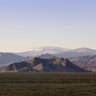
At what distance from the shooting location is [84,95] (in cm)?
6053

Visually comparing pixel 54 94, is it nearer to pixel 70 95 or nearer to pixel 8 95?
pixel 70 95

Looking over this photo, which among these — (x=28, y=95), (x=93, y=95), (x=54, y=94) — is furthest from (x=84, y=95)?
(x=28, y=95)

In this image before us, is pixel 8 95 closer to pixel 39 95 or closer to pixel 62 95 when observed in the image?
pixel 39 95

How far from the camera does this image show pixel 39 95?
61.9m

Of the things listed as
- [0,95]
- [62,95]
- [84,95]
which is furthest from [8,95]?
[84,95]

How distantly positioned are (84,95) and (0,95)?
14.6 m

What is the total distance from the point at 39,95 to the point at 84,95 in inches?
315

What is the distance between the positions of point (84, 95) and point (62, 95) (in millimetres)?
3876

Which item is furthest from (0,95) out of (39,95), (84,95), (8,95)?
(84,95)

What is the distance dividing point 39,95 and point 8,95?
5.60 metres

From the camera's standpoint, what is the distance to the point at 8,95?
6022cm

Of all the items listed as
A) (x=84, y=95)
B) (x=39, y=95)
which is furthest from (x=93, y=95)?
(x=39, y=95)

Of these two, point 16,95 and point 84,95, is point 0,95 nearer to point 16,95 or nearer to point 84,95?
point 16,95

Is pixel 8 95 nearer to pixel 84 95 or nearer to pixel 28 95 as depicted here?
pixel 28 95
